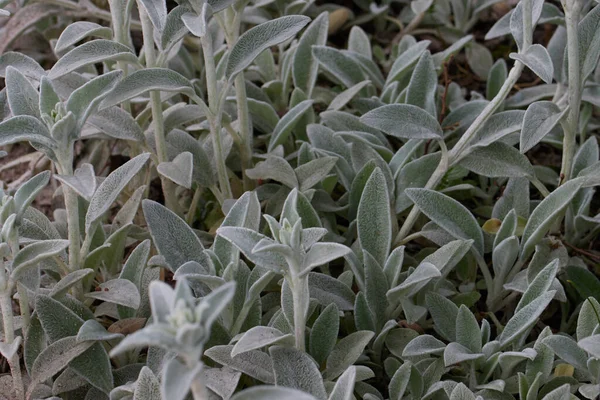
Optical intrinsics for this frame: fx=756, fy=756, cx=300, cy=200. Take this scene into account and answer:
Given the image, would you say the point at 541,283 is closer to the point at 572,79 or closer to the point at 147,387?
the point at 572,79

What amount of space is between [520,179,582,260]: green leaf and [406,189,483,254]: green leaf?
0.11 m

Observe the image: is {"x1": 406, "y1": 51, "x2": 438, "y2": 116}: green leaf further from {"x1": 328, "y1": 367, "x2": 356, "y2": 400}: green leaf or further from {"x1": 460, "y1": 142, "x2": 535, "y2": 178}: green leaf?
{"x1": 328, "y1": 367, "x2": 356, "y2": 400}: green leaf

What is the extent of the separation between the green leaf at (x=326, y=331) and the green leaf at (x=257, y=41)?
0.54 meters

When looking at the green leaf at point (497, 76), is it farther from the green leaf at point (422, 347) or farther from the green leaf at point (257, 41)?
the green leaf at point (422, 347)

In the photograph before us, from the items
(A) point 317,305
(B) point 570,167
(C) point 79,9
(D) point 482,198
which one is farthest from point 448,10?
(A) point 317,305

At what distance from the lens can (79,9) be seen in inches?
88.9

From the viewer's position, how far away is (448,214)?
1.65 meters

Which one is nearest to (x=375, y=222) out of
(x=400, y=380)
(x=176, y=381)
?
(x=400, y=380)

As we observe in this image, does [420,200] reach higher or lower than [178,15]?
lower

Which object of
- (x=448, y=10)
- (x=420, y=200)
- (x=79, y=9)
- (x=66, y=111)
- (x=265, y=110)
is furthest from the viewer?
(x=448, y=10)

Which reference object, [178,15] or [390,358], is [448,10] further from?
[390,358]

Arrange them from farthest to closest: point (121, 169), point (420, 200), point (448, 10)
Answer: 1. point (448, 10)
2. point (420, 200)
3. point (121, 169)

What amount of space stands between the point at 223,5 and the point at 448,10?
1.26 metres

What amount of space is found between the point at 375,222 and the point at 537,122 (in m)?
0.40
